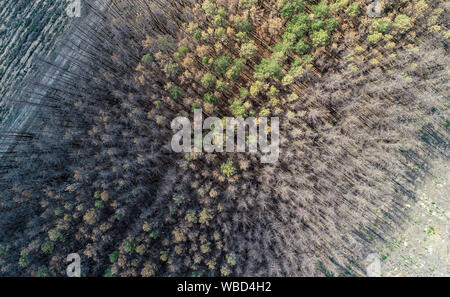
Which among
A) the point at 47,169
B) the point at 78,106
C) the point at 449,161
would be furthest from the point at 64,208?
the point at 449,161

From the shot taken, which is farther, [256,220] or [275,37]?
[275,37]

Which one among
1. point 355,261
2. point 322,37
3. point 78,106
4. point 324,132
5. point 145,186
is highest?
point 322,37

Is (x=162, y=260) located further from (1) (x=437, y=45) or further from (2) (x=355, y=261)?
(1) (x=437, y=45)

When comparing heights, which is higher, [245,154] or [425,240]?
[245,154]

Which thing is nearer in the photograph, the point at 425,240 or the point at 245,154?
the point at 245,154

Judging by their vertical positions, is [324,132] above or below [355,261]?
above

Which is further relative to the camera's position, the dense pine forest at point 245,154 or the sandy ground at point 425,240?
the sandy ground at point 425,240

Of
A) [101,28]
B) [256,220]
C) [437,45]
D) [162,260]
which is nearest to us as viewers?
[162,260]

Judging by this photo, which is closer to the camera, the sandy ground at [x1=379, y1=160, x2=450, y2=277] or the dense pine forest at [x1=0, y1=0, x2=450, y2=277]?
the dense pine forest at [x1=0, y1=0, x2=450, y2=277]
